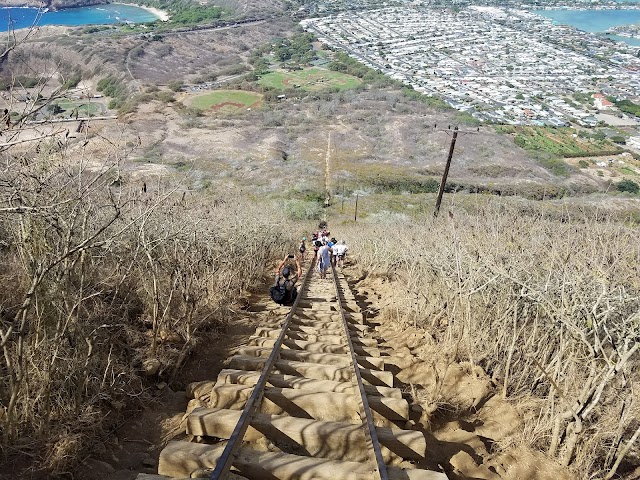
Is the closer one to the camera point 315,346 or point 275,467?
point 275,467

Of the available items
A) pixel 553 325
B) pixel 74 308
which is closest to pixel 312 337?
pixel 553 325

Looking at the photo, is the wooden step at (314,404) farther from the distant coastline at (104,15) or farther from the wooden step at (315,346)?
the distant coastline at (104,15)

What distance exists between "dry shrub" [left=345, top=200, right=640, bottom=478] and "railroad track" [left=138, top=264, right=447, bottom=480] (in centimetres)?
151

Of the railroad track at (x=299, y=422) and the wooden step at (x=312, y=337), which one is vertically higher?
the railroad track at (x=299, y=422)

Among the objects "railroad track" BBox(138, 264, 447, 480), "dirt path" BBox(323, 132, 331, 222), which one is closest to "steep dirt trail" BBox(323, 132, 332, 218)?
"dirt path" BBox(323, 132, 331, 222)

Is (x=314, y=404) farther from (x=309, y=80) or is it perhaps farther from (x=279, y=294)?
(x=309, y=80)

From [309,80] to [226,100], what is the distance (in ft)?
74.4

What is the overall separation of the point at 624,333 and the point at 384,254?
10166 millimetres

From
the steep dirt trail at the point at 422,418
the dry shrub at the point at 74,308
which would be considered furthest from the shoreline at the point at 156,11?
the steep dirt trail at the point at 422,418

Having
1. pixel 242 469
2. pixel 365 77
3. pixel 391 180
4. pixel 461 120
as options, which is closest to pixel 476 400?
pixel 242 469

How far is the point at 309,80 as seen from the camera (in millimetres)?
92062

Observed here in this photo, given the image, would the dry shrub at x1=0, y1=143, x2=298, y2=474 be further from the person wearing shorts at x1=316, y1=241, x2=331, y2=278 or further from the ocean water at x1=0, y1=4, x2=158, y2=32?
the ocean water at x1=0, y1=4, x2=158, y2=32

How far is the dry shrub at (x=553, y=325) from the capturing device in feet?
13.8

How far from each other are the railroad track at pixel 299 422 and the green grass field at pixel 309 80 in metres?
86.2
